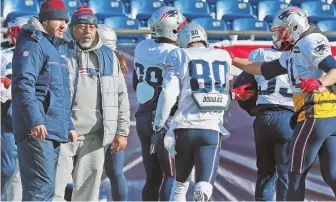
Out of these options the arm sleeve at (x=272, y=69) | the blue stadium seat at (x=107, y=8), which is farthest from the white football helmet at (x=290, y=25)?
the blue stadium seat at (x=107, y=8)

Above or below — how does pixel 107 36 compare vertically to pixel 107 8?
below

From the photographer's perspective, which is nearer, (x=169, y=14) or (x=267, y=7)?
(x=169, y=14)

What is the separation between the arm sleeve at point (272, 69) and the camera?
779 cm

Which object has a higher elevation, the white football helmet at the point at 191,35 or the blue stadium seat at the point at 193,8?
the blue stadium seat at the point at 193,8

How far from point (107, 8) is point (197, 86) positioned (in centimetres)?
474

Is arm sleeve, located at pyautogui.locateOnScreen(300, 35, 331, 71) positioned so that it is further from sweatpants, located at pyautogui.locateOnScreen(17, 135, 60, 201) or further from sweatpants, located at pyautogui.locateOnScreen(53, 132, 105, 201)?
sweatpants, located at pyautogui.locateOnScreen(17, 135, 60, 201)

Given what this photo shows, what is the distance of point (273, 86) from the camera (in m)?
8.73

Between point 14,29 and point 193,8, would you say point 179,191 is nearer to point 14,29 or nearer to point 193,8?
point 14,29

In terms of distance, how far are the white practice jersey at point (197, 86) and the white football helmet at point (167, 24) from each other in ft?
3.29

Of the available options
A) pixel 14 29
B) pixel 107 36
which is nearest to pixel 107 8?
pixel 14 29

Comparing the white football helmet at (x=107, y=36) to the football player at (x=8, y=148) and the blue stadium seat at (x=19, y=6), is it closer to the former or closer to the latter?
the football player at (x=8, y=148)

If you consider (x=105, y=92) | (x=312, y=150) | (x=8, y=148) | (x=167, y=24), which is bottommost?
(x=8, y=148)

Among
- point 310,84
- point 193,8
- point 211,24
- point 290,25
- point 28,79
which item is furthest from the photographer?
point 193,8

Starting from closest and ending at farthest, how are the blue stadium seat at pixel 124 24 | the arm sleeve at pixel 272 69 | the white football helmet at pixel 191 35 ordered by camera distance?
the arm sleeve at pixel 272 69 < the white football helmet at pixel 191 35 < the blue stadium seat at pixel 124 24
